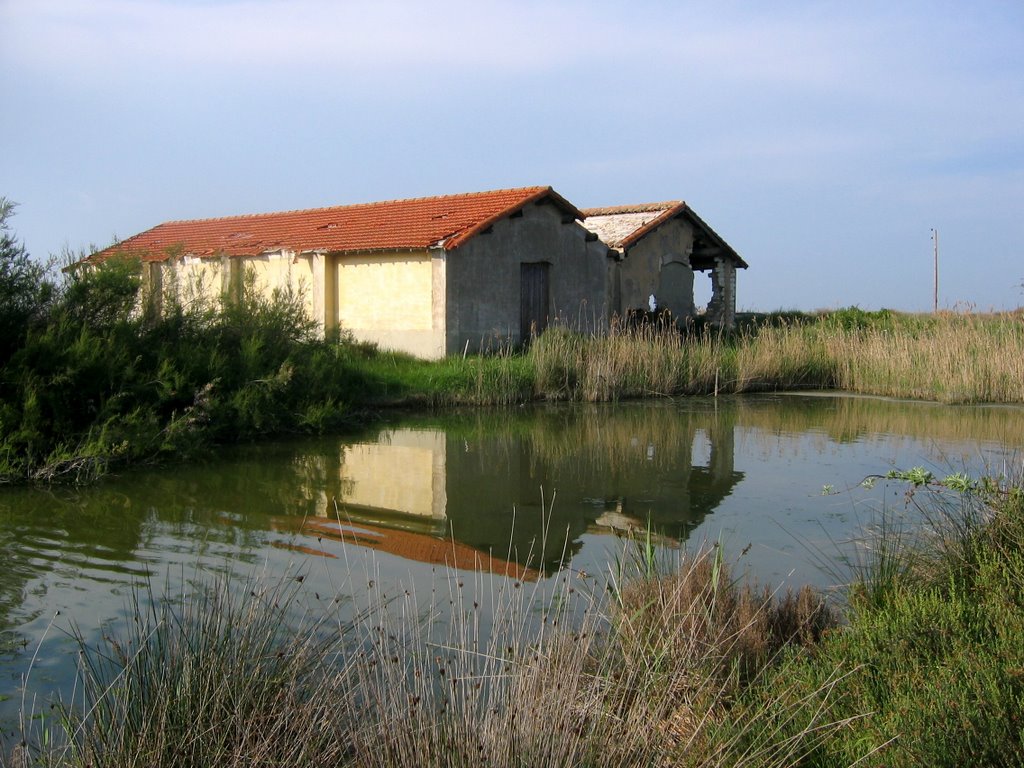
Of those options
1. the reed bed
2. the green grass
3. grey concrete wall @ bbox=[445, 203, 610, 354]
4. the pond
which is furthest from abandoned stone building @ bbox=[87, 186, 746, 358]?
the pond

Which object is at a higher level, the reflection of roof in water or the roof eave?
the roof eave

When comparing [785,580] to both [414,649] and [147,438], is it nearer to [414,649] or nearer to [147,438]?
[414,649]

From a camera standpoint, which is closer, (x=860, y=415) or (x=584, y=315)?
(x=860, y=415)

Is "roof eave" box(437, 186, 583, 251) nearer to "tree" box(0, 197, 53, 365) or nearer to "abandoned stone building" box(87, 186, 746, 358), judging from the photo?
"abandoned stone building" box(87, 186, 746, 358)

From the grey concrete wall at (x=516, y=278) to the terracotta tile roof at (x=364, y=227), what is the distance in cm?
45

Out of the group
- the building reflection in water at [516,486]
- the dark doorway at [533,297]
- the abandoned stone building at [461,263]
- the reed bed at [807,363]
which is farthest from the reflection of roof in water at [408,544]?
the dark doorway at [533,297]

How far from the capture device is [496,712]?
344 cm

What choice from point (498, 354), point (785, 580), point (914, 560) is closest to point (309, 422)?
point (498, 354)

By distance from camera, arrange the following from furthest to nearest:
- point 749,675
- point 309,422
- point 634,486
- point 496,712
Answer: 1. point 309,422
2. point 634,486
3. point 749,675
4. point 496,712

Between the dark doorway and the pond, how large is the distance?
7354 mm

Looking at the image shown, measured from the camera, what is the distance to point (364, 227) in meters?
23.7

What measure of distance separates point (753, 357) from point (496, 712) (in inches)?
740

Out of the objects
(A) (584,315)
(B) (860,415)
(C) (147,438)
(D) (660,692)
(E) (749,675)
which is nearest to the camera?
(D) (660,692)

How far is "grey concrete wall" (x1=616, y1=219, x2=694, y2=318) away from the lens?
25672mm
